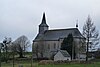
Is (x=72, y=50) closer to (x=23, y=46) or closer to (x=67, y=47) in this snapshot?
(x=67, y=47)

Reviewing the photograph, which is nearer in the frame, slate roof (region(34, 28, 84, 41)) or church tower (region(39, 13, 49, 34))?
slate roof (region(34, 28, 84, 41))

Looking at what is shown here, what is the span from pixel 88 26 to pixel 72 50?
107 ft

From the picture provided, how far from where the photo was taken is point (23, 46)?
409 feet

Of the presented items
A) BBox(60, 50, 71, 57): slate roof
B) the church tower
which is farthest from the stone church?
BBox(60, 50, 71, 57): slate roof

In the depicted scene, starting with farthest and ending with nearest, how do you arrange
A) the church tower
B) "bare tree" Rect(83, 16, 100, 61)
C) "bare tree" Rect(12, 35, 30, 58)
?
the church tower < "bare tree" Rect(12, 35, 30, 58) < "bare tree" Rect(83, 16, 100, 61)

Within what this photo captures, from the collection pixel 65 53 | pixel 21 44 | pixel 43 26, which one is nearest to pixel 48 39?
pixel 43 26

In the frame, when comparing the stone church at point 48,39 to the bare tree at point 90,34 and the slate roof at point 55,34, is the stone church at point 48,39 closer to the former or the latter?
the slate roof at point 55,34

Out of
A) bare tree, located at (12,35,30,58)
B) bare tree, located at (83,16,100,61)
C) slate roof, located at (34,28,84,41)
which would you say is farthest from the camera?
slate roof, located at (34,28,84,41)

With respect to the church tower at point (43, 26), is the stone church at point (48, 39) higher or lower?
lower

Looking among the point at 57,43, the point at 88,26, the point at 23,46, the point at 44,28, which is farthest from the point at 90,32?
the point at 44,28

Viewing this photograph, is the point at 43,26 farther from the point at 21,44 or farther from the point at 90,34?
the point at 90,34

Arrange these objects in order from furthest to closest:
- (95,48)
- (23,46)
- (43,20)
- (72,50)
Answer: (43,20)
(23,46)
(72,50)
(95,48)

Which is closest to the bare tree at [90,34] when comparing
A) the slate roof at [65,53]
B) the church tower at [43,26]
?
the slate roof at [65,53]

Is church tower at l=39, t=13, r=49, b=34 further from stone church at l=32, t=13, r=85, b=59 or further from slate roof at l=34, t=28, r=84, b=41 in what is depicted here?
slate roof at l=34, t=28, r=84, b=41
